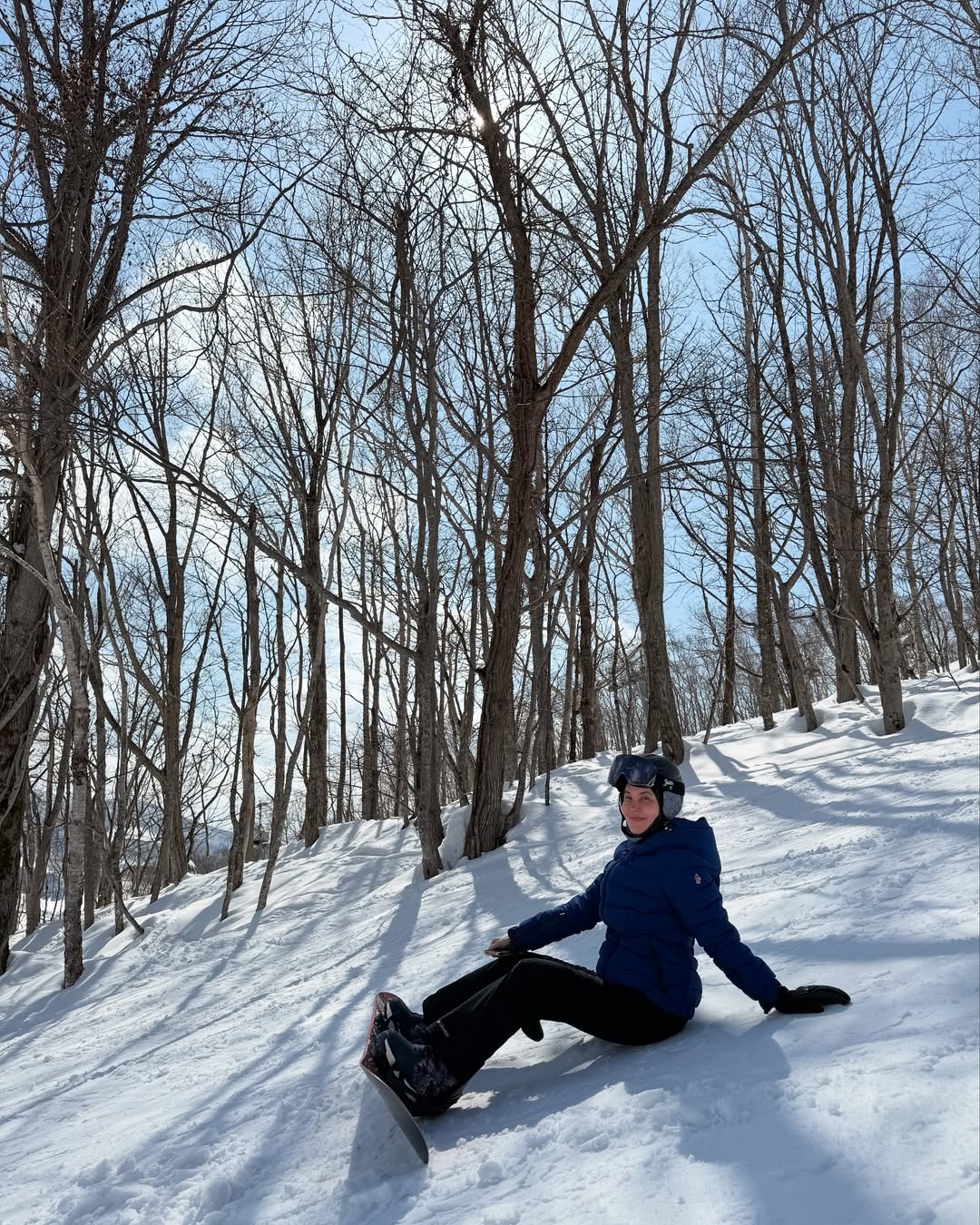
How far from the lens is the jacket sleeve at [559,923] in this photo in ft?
10.1

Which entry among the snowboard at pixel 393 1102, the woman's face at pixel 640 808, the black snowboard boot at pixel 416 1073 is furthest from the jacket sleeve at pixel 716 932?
the snowboard at pixel 393 1102

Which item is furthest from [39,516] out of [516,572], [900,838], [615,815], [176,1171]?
[900,838]

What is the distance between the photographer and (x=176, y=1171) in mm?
2516

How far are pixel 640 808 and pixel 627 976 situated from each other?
52 centimetres

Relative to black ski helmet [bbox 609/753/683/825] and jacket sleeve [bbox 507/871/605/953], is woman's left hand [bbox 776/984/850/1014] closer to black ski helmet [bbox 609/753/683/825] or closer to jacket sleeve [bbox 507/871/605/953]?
black ski helmet [bbox 609/753/683/825]

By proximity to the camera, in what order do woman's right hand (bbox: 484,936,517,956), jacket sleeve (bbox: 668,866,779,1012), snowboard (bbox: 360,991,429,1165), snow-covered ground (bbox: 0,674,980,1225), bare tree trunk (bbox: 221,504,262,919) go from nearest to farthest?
snow-covered ground (bbox: 0,674,980,1225), snowboard (bbox: 360,991,429,1165), jacket sleeve (bbox: 668,866,779,1012), woman's right hand (bbox: 484,936,517,956), bare tree trunk (bbox: 221,504,262,919)

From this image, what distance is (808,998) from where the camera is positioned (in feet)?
7.98

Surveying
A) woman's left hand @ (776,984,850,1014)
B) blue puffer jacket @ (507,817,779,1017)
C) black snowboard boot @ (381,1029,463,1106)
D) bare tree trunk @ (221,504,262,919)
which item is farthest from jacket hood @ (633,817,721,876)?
bare tree trunk @ (221,504,262,919)

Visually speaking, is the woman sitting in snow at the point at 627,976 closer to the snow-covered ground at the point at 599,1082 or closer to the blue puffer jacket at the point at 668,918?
the blue puffer jacket at the point at 668,918

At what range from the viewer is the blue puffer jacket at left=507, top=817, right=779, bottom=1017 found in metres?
2.71

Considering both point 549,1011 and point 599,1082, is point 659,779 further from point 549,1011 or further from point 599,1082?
point 599,1082

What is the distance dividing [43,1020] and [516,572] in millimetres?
5164


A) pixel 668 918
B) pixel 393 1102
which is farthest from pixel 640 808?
pixel 393 1102

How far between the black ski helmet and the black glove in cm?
65
